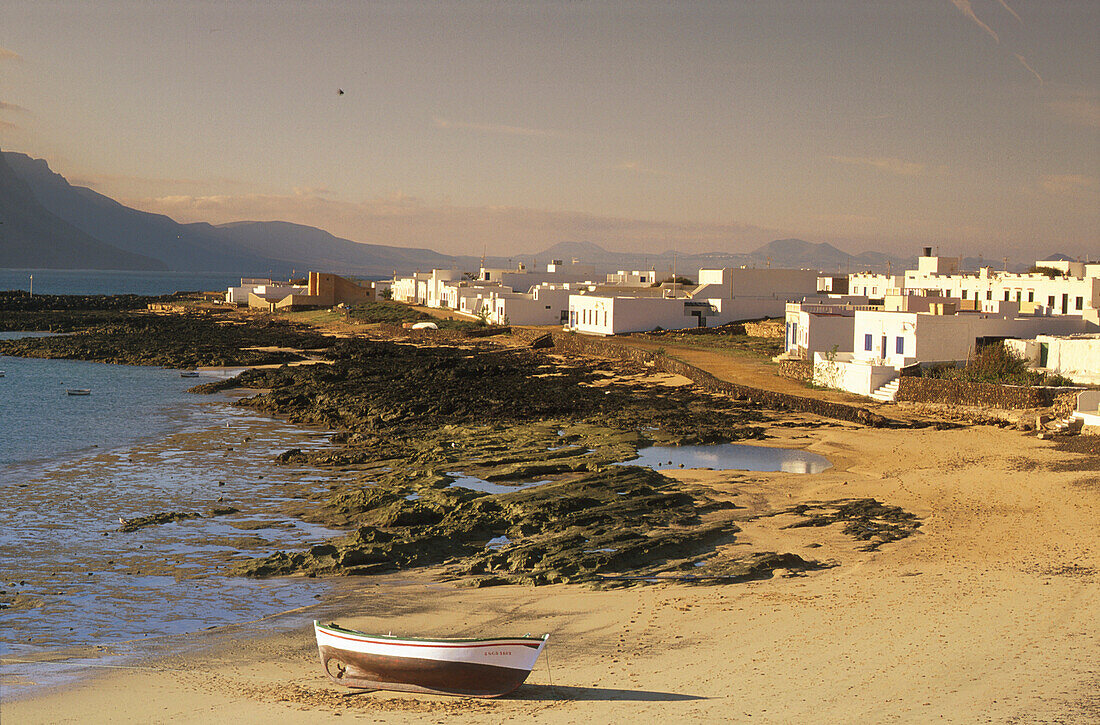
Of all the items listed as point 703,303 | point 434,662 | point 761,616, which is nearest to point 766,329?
point 703,303

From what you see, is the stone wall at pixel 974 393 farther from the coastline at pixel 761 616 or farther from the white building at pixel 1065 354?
the coastline at pixel 761 616

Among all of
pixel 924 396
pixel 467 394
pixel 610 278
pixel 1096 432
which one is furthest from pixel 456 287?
pixel 1096 432

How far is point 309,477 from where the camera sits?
2738cm

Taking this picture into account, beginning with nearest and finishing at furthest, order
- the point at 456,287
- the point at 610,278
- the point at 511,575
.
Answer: the point at 511,575
the point at 456,287
the point at 610,278

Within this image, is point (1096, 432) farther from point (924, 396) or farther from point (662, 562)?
point (662, 562)

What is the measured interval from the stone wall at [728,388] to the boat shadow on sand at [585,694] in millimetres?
22866

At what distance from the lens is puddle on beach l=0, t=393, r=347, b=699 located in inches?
594

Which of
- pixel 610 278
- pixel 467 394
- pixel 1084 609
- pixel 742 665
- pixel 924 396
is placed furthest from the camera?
pixel 610 278

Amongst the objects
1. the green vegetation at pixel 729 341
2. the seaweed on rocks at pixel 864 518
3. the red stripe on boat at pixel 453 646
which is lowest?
the seaweed on rocks at pixel 864 518

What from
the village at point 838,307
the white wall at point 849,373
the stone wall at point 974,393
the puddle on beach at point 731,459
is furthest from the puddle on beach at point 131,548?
the village at point 838,307

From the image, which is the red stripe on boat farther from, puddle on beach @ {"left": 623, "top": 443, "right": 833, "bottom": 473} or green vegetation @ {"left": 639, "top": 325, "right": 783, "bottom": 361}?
green vegetation @ {"left": 639, "top": 325, "right": 783, "bottom": 361}

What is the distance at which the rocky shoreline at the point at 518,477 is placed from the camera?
18.5 m

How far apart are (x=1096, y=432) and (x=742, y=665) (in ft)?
69.1

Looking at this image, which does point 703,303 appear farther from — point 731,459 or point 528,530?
point 528,530
